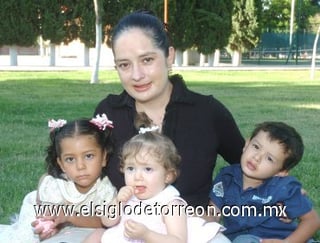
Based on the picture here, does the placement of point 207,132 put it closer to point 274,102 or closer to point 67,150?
point 67,150

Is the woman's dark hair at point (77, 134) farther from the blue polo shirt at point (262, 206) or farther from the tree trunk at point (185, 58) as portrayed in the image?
the tree trunk at point (185, 58)

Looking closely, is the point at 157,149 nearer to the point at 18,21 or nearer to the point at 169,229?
the point at 169,229

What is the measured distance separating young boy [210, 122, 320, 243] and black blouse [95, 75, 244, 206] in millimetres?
156

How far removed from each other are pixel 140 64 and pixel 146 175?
0.58 metres

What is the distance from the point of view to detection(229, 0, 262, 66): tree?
32.1 m

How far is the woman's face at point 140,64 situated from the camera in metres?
3.11

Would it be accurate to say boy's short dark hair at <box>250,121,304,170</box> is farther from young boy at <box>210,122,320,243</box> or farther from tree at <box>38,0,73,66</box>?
tree at <box>38,0,73,66</box>

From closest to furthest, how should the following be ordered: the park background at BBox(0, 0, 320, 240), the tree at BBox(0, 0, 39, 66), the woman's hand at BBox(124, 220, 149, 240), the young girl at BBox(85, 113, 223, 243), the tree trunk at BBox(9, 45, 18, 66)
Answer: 1. the woman's hand at BBox(124, 220, 149, 240)
2. the young girl at BBox(85, 113, 223, 243)
3. the park background at BBox(0, 0, 320, 240)
4. the tree at BBox(0, 0, 39, 66)
5. the tree trunk at BBox(9, 45, 18, 66)

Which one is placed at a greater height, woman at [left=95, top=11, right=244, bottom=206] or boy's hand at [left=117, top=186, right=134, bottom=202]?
woman at [left=95, top=11, right=244, bottom=206]

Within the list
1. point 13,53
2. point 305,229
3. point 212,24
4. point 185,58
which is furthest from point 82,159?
point 185,58

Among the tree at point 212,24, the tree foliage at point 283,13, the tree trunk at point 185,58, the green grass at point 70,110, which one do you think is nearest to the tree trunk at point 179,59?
the tree at point 212,24

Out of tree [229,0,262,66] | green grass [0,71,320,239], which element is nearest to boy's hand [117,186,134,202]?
green grass [0,71,320,239]

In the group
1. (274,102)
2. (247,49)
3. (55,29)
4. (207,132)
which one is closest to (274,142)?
(207,132)

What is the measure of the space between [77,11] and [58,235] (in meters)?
23.9
